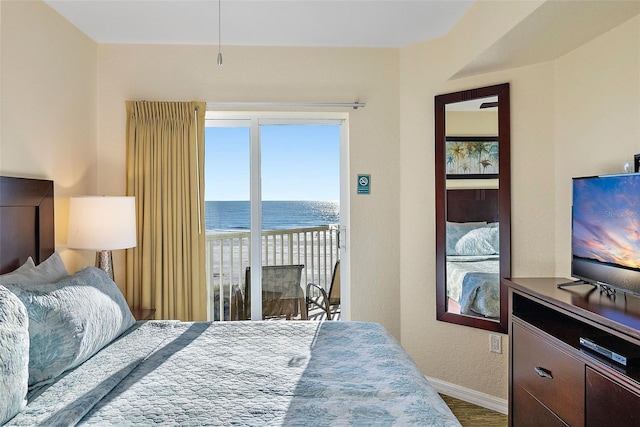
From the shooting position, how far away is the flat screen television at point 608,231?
171cm

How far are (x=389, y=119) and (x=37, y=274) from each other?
2490mm

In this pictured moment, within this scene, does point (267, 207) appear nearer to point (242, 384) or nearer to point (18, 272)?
point (18, 272)

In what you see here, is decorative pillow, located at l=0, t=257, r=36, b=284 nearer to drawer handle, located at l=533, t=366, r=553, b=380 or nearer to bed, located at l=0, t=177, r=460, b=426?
bed, located at l=0, t=177, r=460, b=426

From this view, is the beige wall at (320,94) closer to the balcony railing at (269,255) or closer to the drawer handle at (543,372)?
the balcony railing at (269,255)

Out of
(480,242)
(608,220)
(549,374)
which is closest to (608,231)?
(608,220)

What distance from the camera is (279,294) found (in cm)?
341

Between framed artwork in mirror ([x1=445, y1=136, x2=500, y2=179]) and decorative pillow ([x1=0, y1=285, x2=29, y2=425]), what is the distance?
2.58 meters

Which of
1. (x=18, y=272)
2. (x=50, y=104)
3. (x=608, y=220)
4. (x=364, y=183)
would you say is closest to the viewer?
(x=608, y=220)

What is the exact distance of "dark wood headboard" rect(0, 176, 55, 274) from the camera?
208 centimetres

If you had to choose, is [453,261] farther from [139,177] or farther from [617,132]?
[139,177]

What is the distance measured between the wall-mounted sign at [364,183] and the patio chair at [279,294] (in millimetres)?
Result: 835

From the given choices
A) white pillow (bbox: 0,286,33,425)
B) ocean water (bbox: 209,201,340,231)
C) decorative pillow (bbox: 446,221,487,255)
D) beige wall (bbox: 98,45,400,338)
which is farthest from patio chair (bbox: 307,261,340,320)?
white pillow (bbox: 0,286,33,425)

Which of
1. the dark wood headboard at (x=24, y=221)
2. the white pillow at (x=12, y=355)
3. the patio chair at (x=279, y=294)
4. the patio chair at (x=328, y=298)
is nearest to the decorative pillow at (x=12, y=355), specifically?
the white pillow at (x=12, y=355)

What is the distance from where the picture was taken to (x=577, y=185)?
6.82ft
